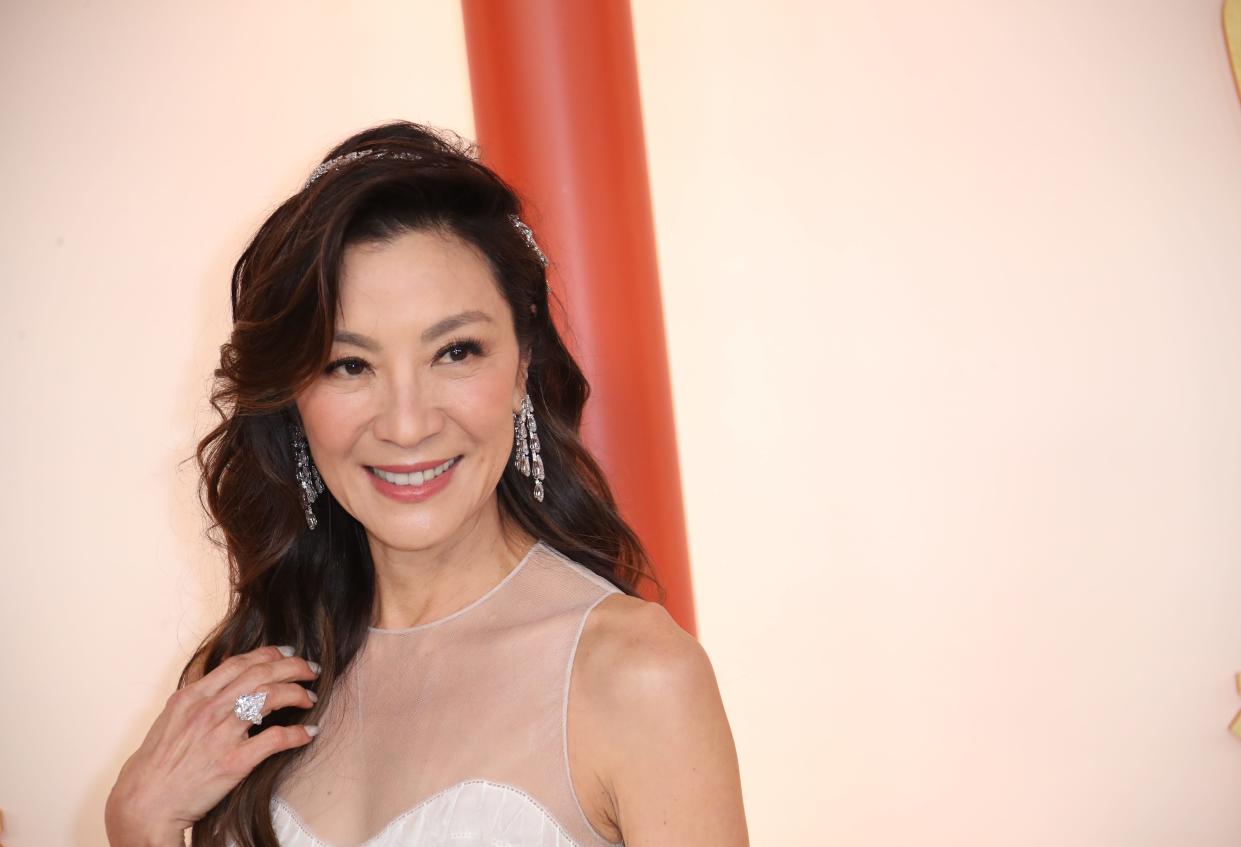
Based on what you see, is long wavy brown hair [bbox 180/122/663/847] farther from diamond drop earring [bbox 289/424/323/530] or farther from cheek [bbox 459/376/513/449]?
cheek [bbox 459/376/513/449]

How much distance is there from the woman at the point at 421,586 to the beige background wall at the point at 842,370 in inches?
45.8

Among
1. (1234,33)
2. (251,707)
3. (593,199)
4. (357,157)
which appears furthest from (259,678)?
(1234,33)

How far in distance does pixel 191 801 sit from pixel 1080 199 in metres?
2.37

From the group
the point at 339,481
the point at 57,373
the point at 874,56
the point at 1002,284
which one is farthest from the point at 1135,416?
the point at 57,373

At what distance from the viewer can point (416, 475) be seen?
2.04 meters

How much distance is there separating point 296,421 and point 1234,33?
2.31 metres

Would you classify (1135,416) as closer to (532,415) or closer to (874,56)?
(874,56)

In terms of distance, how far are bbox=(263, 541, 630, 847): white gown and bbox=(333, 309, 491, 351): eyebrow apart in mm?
439

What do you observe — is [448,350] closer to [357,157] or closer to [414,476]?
[414,476]

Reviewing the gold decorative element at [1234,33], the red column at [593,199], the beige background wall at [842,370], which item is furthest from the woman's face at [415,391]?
the gold decorative element at [1234,33]

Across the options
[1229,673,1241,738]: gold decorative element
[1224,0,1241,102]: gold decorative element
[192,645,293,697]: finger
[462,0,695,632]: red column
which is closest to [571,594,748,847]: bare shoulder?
[192,645,293,697]: finger

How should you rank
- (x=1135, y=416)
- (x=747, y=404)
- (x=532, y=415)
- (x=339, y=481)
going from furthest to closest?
1. (x=747, y=404)
2. (x=1135, y=416)
3. (x=532, y=415)
4. (x=339, y=481)

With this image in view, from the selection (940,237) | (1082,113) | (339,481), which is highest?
(1082,113)

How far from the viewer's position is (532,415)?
2250mm
